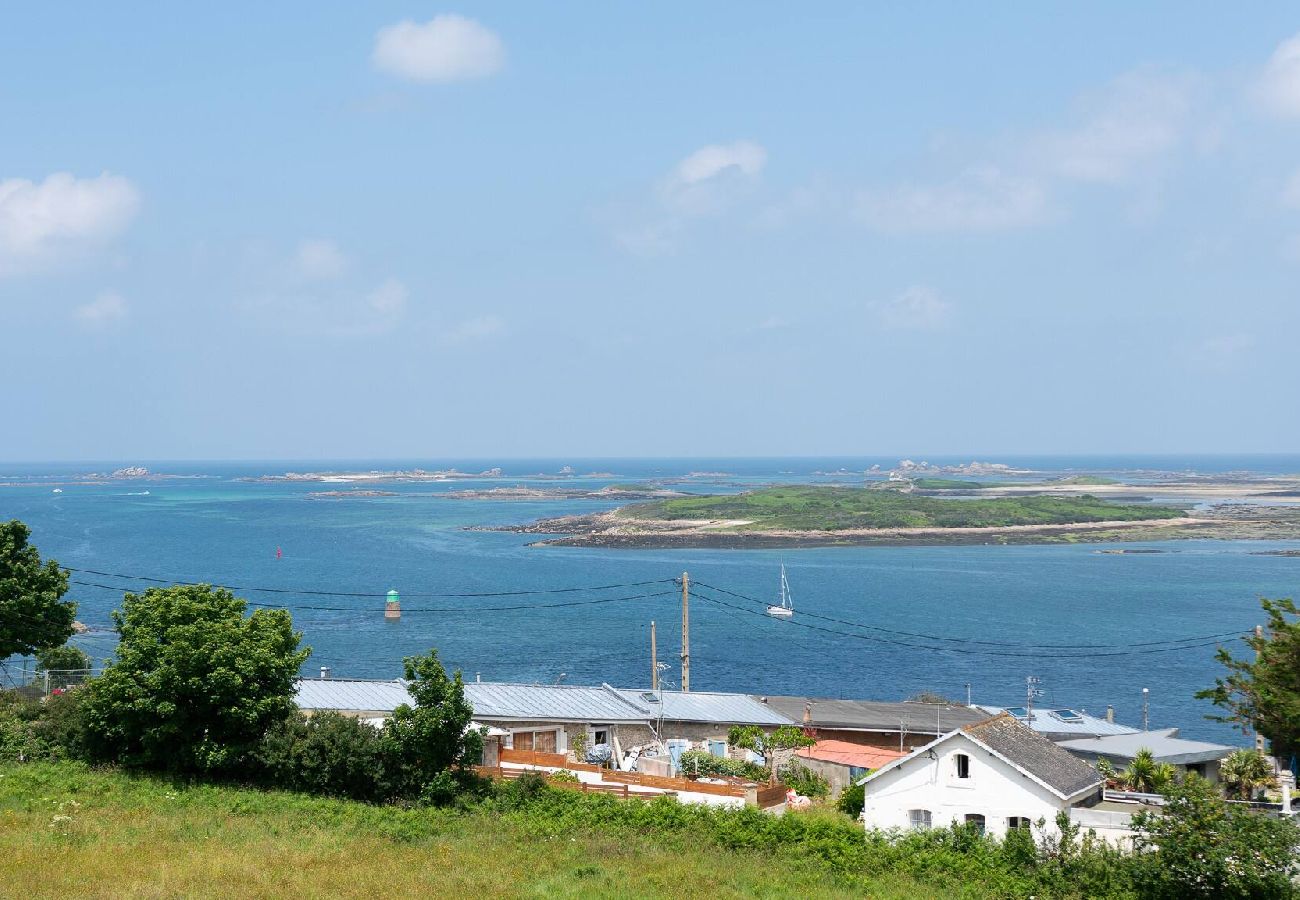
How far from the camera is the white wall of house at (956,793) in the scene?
24.9 meters

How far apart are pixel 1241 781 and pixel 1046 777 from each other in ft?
22.0

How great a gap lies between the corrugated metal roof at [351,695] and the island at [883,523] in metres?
90.1

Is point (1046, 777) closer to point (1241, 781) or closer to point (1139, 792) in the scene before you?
point (1139, 792)

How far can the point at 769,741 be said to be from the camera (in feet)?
108

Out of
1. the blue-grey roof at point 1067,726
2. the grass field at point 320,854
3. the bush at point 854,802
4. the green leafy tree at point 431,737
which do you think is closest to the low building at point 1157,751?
the blue-grey roof at point 1067,726

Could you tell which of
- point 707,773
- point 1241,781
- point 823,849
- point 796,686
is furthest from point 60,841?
point 796,686

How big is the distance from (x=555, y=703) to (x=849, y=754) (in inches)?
346

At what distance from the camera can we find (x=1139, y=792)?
28031mm

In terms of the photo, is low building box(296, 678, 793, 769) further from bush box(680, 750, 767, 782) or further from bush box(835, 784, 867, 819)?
bush box(835, 784, 867, 819)

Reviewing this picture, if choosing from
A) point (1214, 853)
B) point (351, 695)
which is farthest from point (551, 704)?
point (1214, 853)

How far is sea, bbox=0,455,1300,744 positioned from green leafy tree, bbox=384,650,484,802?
2566 cm

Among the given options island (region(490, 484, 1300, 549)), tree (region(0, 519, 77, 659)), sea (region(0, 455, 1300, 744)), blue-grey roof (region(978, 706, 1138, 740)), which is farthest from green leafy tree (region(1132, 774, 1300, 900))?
island (region(490, 484, 1300, 549))

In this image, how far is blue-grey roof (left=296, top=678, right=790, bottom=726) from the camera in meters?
32.3

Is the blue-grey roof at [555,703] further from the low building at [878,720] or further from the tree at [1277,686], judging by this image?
the tree at [1277,686]
